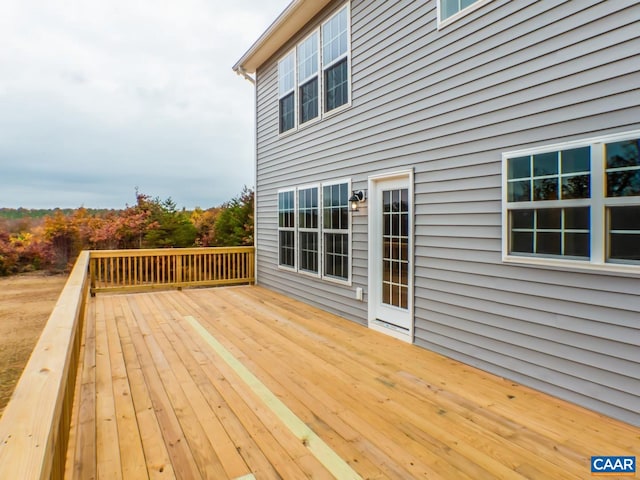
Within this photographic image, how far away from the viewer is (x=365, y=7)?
468cm

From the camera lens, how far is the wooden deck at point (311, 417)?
199 centimetres

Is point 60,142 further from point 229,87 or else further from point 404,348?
point 404,348

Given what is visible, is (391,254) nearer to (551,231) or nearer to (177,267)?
(551,231)

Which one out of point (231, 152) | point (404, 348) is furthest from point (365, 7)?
point (231, 152)

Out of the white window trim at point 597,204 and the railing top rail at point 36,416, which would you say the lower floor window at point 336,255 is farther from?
the railing top rail at point 36,416

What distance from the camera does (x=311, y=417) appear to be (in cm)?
250

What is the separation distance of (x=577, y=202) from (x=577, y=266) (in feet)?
1.52

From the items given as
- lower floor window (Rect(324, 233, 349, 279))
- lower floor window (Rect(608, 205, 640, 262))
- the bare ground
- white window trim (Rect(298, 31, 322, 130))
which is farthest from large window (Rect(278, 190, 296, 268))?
lower floor window (Rect(608, 205, 640, 262))

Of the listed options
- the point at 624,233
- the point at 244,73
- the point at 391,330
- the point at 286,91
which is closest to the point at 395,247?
the point at 391,330

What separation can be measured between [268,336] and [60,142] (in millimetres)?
17432

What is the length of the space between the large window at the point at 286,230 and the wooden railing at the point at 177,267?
4.61 feet

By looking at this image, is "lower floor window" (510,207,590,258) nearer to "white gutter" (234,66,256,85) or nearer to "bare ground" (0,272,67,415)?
"bare ground" (0,272,67,415)

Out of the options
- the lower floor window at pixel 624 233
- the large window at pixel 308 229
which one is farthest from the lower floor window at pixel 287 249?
the lower floor window at pixel 624 233

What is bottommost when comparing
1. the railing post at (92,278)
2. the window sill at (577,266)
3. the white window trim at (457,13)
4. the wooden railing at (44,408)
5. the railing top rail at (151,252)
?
the railing post at (92,278)
